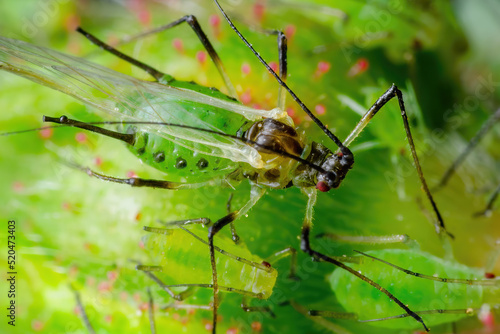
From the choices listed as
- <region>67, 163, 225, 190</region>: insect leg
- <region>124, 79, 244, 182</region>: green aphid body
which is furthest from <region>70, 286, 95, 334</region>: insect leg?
<region>124, 79, 244, 182</region>: green aphid body

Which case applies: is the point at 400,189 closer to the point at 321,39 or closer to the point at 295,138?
the point at 295,138

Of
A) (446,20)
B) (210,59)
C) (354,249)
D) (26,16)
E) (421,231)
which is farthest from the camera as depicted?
(26,16)

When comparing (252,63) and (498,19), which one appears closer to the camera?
(252,63)

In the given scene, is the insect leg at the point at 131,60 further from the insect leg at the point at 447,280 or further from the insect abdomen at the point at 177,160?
the insect leg at the point at 447,280

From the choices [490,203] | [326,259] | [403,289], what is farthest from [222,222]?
[490,203]

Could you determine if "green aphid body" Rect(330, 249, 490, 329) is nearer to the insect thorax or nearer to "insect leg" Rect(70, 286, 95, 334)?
the insect thorax

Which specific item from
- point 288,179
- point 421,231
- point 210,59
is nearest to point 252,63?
point 210,59

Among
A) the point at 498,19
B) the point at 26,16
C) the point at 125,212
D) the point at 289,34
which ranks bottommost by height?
the point at 125,212
